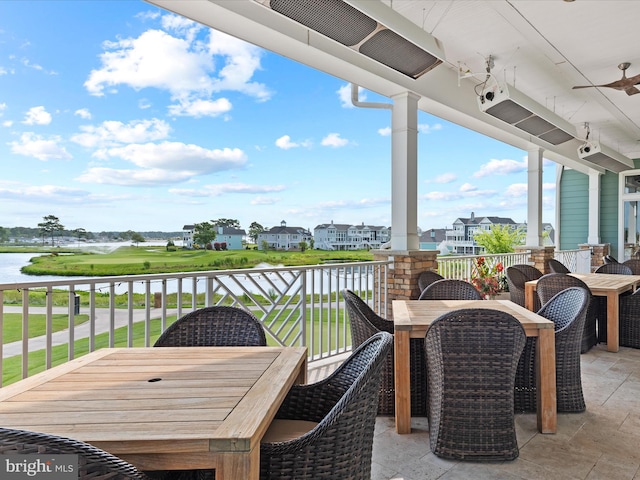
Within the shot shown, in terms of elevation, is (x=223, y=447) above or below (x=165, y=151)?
below

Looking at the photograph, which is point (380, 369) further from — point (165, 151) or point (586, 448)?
point (165, 151)

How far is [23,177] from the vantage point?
37.5 ft

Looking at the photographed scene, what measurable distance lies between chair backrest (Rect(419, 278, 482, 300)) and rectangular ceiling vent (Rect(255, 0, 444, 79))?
197 centimetres

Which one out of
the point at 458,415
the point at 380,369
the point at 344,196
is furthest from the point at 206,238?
the point at 344,196

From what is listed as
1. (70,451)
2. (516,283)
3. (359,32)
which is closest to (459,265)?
(516,283)

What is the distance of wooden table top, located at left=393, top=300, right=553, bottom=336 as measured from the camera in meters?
2.61

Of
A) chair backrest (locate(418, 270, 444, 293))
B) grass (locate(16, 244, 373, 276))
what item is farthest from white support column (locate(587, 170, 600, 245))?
chair backrest (locate(418, 270, 444, 293))

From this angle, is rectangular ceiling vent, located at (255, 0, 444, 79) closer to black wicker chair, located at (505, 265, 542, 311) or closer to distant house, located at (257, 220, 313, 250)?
black wicker chair, located at (505, 265, 542, 311)

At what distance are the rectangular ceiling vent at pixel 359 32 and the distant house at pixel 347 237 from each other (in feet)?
7.99

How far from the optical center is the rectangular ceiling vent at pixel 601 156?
7.66 metres

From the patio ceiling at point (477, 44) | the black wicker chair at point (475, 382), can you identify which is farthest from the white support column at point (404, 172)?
the black wicker chair at point (475, 382)

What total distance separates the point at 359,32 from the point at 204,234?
7.83 meters

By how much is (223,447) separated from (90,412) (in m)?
0.45

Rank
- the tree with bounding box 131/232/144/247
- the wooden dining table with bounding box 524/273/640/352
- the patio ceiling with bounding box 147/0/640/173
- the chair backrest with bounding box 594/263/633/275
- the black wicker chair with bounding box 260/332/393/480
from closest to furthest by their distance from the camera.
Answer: the black wicker chair with bounding box 260/332/393/480 < the patio ceiling with bounding box 147/0/640/173 < the wooden dining table with bounding box 524/273/640/352 < the chair backrest with bounding box 594/263/633/275 < the tree with bounding box 131/232/144/247
